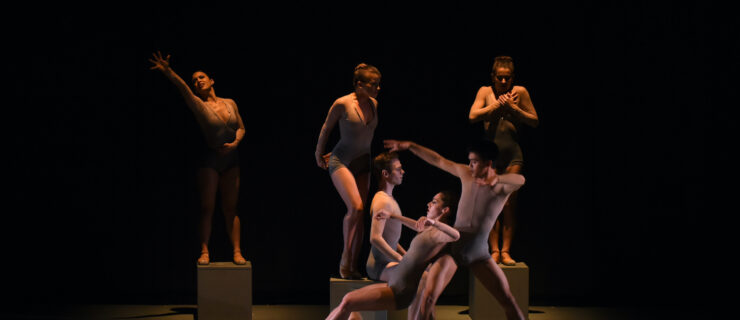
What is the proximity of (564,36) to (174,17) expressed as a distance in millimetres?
3040

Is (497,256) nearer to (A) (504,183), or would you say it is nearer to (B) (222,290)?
(A) (504,183)

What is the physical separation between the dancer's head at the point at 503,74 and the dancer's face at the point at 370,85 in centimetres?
92

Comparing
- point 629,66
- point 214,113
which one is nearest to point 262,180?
point 214,113

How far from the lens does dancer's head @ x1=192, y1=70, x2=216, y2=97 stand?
24.2 feet

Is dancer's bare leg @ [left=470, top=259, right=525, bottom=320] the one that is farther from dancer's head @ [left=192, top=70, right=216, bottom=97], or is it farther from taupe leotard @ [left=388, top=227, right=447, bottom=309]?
dancer's head @ [left=192, top=70, right=216, bottom=97]

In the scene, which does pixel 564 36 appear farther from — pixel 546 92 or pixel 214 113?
pixel 214 113

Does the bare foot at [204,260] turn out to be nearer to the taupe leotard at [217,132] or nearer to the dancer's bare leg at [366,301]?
the taupe leotard at [217,132]

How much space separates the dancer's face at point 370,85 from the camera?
6.80 metres

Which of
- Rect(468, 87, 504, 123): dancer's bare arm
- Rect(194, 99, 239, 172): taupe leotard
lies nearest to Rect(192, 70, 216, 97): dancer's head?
Rect(194, 99, 239, 172): taupe leotard

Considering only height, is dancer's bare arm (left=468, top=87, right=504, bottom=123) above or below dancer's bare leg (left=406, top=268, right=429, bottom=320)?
above

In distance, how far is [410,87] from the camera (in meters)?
8.20

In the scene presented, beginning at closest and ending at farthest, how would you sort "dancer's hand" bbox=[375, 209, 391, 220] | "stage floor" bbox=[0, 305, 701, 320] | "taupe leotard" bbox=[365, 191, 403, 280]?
"dancer's hand" bbox=[375, 209, 391, 220] → "taupe leotard" bbox=[365, 191, 403, 280] → "stage floor" bbox=[0, 305, 701, 320]

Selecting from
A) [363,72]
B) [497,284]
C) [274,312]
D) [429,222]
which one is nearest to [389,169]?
[363,72]

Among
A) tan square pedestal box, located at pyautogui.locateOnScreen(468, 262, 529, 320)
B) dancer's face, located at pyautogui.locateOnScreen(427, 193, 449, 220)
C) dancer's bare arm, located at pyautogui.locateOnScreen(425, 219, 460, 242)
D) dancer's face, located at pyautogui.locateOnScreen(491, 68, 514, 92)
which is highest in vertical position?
dancer's face, located at pyautogui.locateOnScreen(491, 68, 514, 92)
